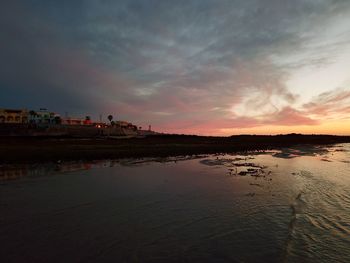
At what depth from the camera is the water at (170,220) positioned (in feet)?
25.7

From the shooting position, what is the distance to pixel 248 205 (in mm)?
13297

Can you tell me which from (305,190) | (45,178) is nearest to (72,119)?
(45,178)

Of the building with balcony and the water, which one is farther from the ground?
the building with balcony

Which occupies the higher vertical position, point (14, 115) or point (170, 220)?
point (14, 115)

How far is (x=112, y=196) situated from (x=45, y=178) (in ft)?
23.4

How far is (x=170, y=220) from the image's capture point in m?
10.9

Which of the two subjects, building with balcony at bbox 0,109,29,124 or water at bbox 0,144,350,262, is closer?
water at bbox 0,144,350,262

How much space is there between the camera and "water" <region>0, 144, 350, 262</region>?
25.7 ft

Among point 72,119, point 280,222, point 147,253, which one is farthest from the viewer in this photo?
point 72,119

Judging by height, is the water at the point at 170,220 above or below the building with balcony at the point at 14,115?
below

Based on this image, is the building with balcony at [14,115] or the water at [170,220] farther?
the building with balcony at [14,115]

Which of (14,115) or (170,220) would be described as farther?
(14,115)

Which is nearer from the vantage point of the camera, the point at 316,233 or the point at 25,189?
the point at 316,233

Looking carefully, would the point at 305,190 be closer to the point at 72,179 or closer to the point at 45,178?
the point at 72,179
